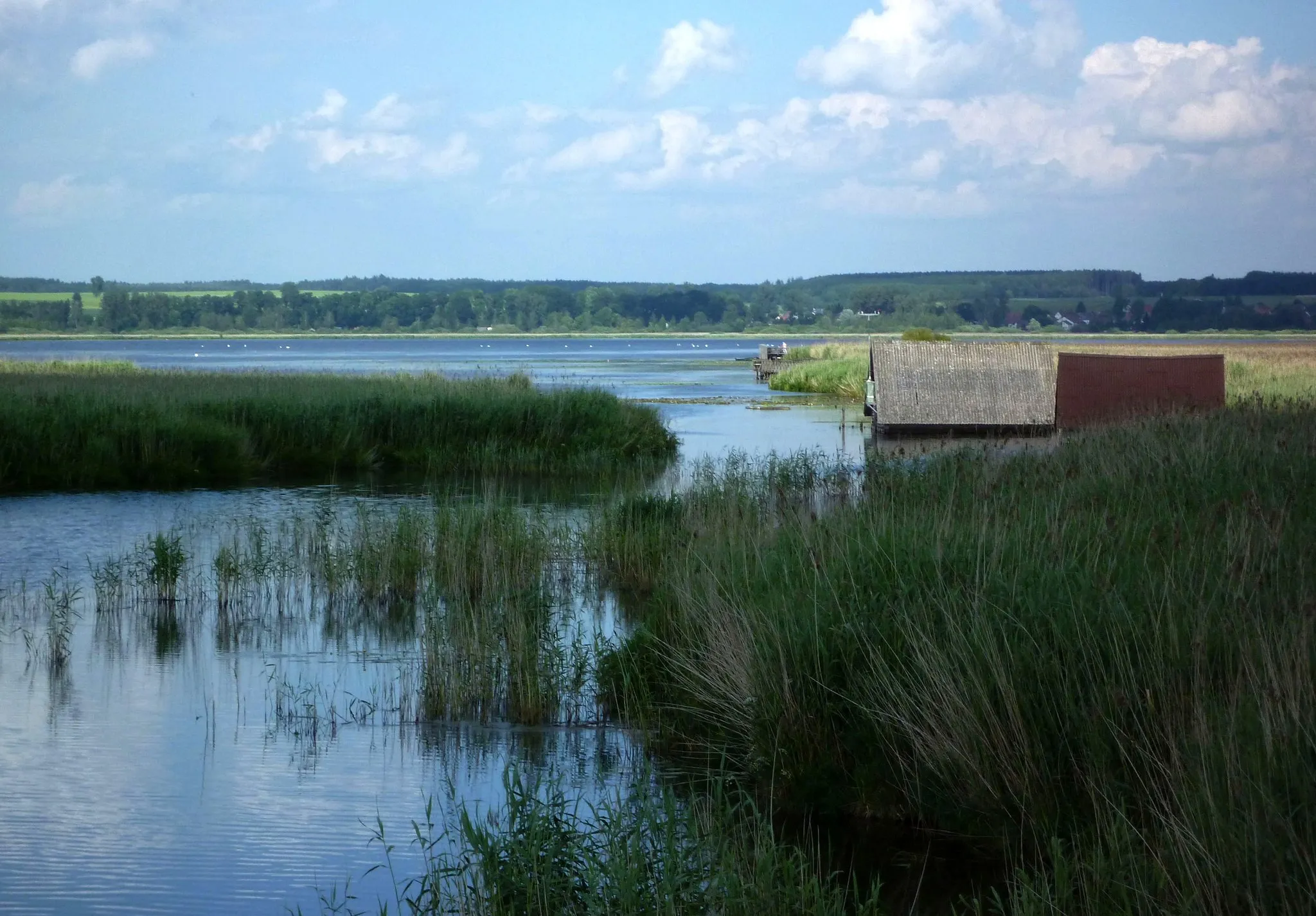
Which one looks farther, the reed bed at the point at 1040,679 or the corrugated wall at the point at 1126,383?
the corrugated wall at the point at 1126,383

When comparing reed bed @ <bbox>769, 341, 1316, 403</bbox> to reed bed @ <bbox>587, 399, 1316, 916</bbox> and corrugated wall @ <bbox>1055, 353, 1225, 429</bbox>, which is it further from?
reed bed @ <bbox>587, 399, 1316, 916</bbox>

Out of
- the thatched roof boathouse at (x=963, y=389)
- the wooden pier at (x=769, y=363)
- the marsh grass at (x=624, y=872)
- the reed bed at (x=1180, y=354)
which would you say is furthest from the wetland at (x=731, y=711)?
the wooden pier at (x=769, y=363)

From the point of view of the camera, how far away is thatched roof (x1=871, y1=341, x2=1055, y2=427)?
32500 mm

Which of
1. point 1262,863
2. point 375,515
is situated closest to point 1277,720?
point 1262,863

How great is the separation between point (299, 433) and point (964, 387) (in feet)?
52.2

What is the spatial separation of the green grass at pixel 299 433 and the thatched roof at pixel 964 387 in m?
6.04

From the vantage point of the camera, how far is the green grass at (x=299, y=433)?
2356cm

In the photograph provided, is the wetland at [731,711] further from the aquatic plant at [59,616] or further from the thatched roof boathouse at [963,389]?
the thatched roof boathouse at [963,389]

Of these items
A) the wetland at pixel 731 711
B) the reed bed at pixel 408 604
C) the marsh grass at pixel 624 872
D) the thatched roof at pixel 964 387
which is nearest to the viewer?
the marsh grass at pixel 624 872

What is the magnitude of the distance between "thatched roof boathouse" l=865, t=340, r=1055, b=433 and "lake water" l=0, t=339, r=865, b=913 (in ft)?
67.9

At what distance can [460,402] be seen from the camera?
28781 mm

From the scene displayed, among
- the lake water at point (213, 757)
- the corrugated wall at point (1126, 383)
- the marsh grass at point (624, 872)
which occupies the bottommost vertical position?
the lake water at point (213, 757)

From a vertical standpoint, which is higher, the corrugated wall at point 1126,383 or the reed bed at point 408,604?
the corrugated wall at point 1126,383

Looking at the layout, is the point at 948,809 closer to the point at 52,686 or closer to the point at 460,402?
the point at 52,686
